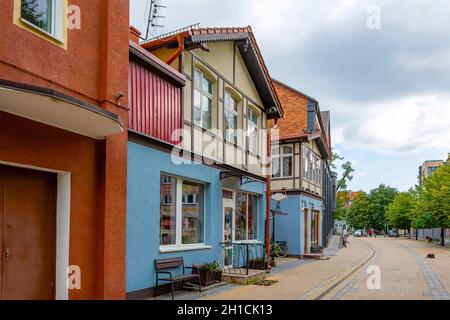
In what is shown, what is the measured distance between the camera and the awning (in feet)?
17.4

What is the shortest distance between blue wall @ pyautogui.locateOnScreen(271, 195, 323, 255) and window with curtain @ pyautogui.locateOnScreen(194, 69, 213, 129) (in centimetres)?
1116

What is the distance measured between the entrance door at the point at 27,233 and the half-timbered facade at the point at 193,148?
2.28 m

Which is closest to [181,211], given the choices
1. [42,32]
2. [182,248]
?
[182,248]

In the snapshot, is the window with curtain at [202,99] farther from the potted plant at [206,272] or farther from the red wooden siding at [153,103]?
the potted plant at [206,272]

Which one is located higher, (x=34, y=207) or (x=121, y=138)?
(x=121, y=138)

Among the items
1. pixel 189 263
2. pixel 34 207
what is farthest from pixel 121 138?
pixel 189 263

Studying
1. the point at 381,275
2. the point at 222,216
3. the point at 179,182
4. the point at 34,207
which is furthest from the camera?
the point at 381,275

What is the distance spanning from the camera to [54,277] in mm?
6961

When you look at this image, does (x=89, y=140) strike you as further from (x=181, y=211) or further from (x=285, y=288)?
(x=285, y=288)

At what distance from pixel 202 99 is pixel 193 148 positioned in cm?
174

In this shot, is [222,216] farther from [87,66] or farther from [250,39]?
[87,66]

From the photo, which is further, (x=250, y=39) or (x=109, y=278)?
(x=250, y=39)

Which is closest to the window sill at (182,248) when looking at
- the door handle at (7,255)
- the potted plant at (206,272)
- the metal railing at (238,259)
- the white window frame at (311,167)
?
the potted plant at (206,272)
